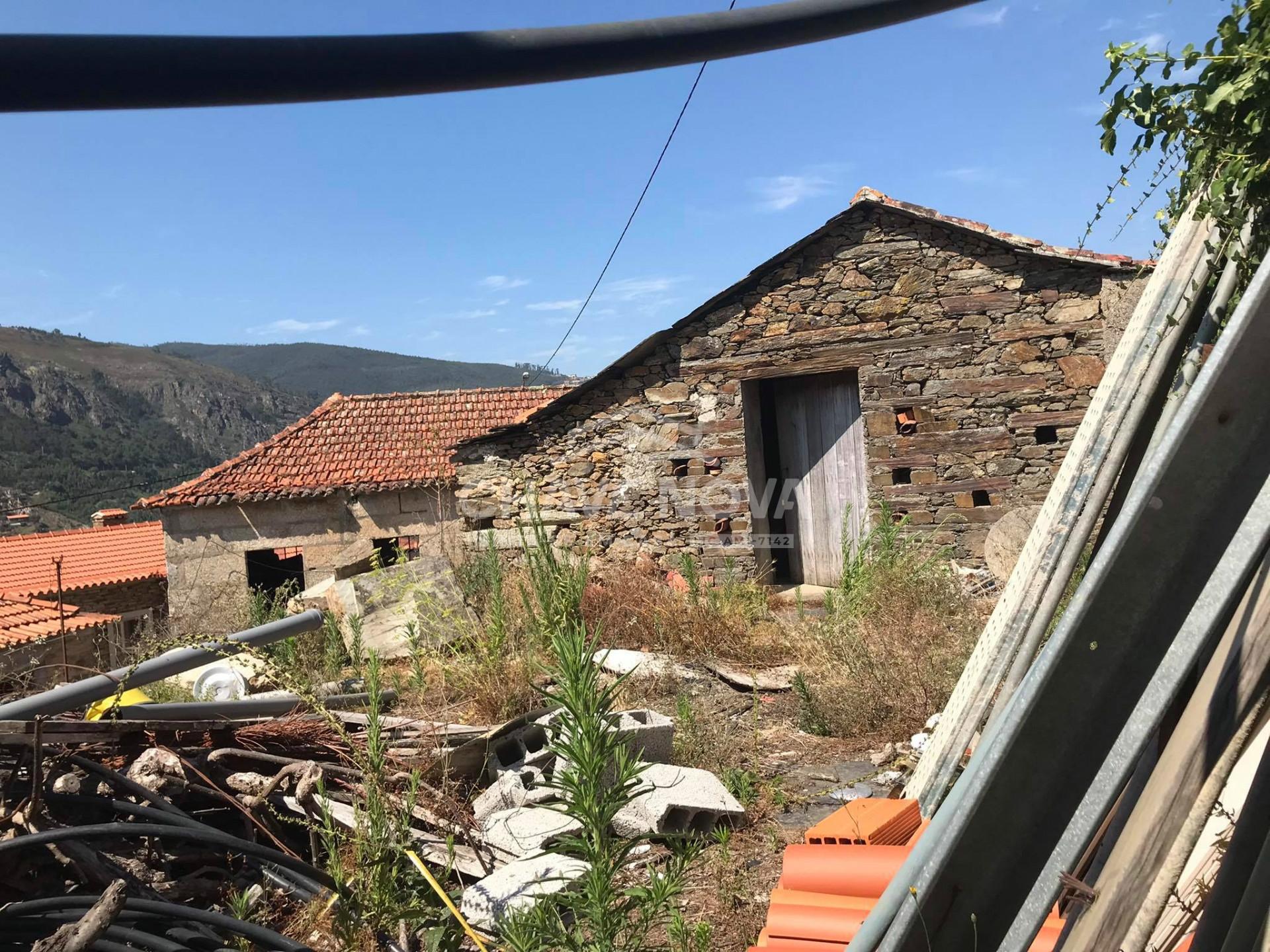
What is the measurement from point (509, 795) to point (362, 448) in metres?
11.6

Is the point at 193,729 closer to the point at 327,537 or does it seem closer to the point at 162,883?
the point at 162,883

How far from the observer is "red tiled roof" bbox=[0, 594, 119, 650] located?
449 inches

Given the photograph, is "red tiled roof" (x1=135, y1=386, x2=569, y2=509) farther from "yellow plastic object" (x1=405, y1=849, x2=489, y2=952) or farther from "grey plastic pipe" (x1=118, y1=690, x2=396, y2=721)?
"yellow plastic object" (x1=405, y1=849, x2=489, y2=952)

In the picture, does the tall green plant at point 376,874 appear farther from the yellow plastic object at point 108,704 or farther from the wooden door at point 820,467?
the wooden door at point 820,467

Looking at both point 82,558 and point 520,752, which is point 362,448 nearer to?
point 82,558

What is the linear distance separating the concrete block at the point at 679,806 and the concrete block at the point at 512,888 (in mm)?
362

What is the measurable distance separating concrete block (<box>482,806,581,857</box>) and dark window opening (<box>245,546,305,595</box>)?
1009 centimetres

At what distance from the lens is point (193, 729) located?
3.47 meters

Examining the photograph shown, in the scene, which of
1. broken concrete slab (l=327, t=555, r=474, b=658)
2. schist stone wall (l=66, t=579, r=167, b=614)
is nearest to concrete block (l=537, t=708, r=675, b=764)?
broken concrete slab (l=327, t=555, r=474, b=658)

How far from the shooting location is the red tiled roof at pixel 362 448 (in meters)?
13.1

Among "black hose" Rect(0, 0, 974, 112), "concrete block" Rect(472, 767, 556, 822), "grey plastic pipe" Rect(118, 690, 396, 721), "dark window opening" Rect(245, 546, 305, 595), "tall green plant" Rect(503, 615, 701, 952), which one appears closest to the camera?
"black hose" Rect(0, 0, 974, 112)

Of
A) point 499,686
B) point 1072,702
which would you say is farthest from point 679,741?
point 1072,702

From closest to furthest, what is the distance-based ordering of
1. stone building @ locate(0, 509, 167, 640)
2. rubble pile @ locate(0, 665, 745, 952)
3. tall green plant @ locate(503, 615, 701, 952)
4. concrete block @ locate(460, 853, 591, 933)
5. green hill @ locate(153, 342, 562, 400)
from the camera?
1. tall green plant @ locate(503, 615, 701, 952)
2. rubble pile @ locate(0, 665, 745, 952)
3. concrete block @ locate(460, 853, 591, 933)
4. stone building @ locate(0, 509, 167, 640)
5. green hill @ locate(153, 342, 562, 400)

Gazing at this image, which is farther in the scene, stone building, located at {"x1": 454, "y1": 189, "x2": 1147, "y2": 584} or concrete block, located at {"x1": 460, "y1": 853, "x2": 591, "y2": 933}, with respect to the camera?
stone building, located at {"x1": 454, "y1": 189, "x2": 1147, "y2": 584}
